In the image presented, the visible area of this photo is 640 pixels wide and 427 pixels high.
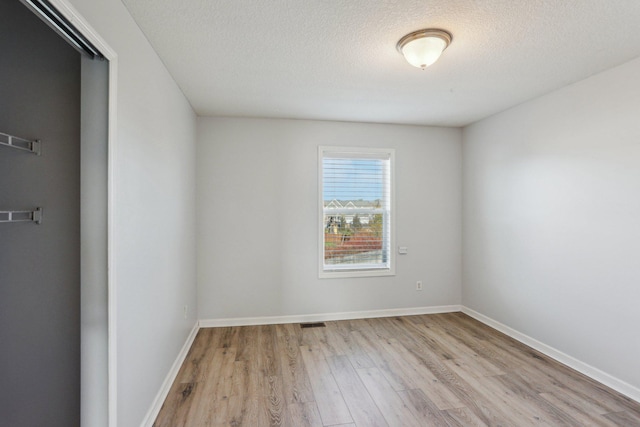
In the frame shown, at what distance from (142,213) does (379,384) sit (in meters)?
2.15

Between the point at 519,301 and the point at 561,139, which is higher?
the point at 561,139

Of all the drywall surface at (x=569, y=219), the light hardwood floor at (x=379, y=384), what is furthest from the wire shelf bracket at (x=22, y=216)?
the drywall surface at (x=569, y=219)

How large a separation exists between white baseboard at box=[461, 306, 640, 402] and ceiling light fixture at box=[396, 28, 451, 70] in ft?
9.17

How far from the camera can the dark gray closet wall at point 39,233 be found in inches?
55.4

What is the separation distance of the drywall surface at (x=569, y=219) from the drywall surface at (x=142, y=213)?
135 inches

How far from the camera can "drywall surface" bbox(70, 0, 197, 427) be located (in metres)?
1.61

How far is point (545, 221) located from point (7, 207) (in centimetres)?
393

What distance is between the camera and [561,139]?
2.87 metres

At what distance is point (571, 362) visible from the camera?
9.06 feet

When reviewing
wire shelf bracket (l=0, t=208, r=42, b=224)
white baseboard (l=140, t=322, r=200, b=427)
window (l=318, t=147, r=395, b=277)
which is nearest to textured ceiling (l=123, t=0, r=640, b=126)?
window (l=318, t=147, r=395, b=277)

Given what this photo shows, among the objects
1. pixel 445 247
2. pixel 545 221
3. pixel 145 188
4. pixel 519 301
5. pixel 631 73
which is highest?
pixel 631 73

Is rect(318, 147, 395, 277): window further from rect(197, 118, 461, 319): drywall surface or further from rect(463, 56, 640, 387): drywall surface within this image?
rect(463, 56, 640, 387): drywall surface

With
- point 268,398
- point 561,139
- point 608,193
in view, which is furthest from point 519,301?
point 268,398

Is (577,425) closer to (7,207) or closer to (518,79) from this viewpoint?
(518,79)
